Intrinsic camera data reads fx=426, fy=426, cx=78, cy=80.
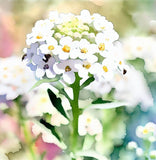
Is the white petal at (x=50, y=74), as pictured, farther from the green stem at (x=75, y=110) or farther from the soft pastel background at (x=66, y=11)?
the soft pastel background at (x=66, y=11)

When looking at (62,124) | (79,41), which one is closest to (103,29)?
(79,41)

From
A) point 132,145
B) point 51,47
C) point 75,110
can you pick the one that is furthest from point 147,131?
point 51,47

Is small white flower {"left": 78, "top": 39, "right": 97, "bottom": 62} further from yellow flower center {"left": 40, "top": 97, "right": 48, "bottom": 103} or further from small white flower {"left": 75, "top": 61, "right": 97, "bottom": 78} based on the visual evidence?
yellow flower center {"left": 40, "top": 97, "right": 48, "bottom": 103}

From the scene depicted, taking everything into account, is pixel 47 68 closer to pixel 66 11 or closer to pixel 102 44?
pixel 102 44

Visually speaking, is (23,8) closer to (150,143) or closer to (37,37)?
(37,37)

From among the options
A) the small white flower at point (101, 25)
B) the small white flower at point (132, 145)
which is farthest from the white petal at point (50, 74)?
the small white flower at point (132, 145)

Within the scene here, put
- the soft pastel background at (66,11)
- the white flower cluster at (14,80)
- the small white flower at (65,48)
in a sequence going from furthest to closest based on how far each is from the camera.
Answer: the soft pastel background at (66,11) < the white flower cluster at (14,80) < the small white flower at (65,48)

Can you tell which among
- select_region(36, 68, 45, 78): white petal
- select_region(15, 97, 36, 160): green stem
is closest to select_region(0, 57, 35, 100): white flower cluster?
select_region(15, 97, 36, 160): green stem
